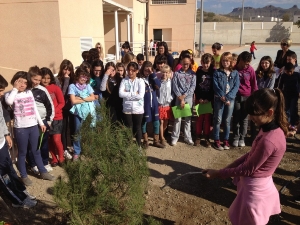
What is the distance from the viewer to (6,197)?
11.5ft

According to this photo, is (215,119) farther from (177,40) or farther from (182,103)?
(177,40)

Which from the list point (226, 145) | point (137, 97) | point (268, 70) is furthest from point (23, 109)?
point (268, 70)

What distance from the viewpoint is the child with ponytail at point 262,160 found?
6.64ft

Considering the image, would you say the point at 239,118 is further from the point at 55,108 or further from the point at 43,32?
the point at 43,32

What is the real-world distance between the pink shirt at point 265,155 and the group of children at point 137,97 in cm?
242

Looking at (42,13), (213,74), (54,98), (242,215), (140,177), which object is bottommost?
(242,215)

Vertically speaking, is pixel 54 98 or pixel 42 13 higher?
pixel 42 13

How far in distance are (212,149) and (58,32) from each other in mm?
4753

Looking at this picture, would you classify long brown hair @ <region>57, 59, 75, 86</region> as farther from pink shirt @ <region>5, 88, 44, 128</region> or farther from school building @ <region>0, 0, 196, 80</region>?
school building @ <region>0, 0, 196, 80</region>

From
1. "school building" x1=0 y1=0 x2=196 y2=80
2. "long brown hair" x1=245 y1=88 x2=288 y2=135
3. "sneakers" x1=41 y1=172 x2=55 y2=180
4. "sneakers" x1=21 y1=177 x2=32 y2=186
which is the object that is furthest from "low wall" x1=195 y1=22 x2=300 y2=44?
"long brown hair" x1=245 y1=88 x2=288 y2=135

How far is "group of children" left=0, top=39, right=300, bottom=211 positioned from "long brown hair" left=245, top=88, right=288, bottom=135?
8.03 ft

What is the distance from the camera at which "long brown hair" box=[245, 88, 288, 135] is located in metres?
2.01

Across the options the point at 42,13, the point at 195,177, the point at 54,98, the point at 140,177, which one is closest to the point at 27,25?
the point at 42,13

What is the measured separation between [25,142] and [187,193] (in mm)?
2286
